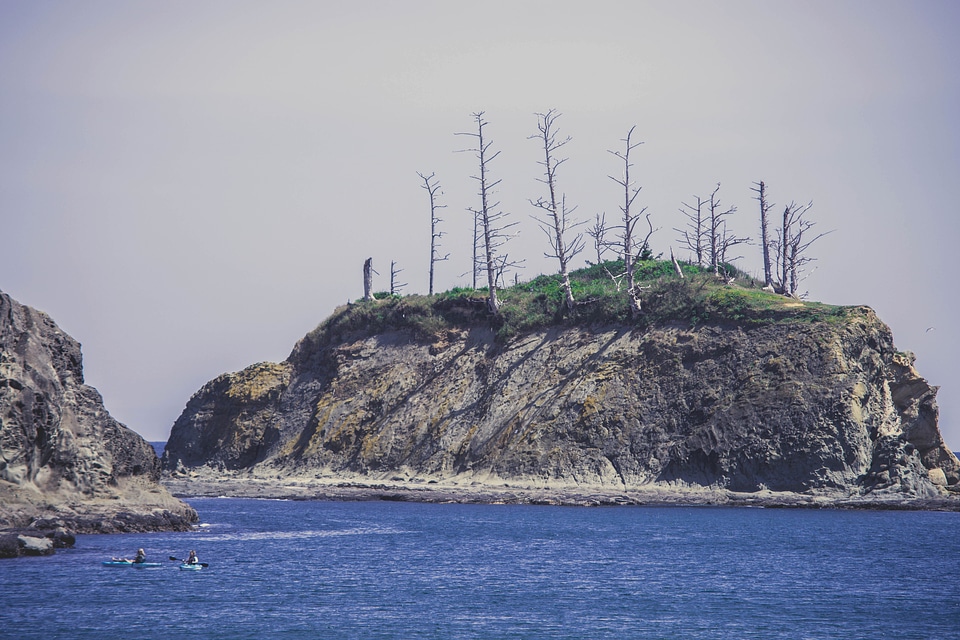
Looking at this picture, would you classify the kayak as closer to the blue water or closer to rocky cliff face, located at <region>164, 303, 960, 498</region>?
the blue water

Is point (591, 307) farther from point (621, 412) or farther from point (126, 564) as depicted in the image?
point (126, 564)

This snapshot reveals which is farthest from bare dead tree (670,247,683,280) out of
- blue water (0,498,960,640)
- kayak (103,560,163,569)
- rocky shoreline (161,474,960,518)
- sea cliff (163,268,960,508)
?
kayak (103,560,163,569)

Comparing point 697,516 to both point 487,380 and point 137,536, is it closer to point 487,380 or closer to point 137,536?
point 487,380

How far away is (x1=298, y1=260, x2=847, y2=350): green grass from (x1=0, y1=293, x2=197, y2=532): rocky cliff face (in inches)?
1333

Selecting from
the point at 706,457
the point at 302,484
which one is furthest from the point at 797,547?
the point at 302,484

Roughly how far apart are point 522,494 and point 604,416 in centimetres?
715

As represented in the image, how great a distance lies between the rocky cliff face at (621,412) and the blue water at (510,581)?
6.73m

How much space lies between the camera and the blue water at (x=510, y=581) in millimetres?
28750

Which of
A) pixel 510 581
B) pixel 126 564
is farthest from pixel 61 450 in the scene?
pixel 510 581

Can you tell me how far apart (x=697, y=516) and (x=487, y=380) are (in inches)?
851

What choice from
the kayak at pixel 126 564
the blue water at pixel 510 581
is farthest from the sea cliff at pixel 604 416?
the kayak at pixel 126 564

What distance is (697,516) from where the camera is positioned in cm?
5622

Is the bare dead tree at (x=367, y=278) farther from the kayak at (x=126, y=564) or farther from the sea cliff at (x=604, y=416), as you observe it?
the kayak at (x=126, y=564)

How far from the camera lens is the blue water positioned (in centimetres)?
2875
